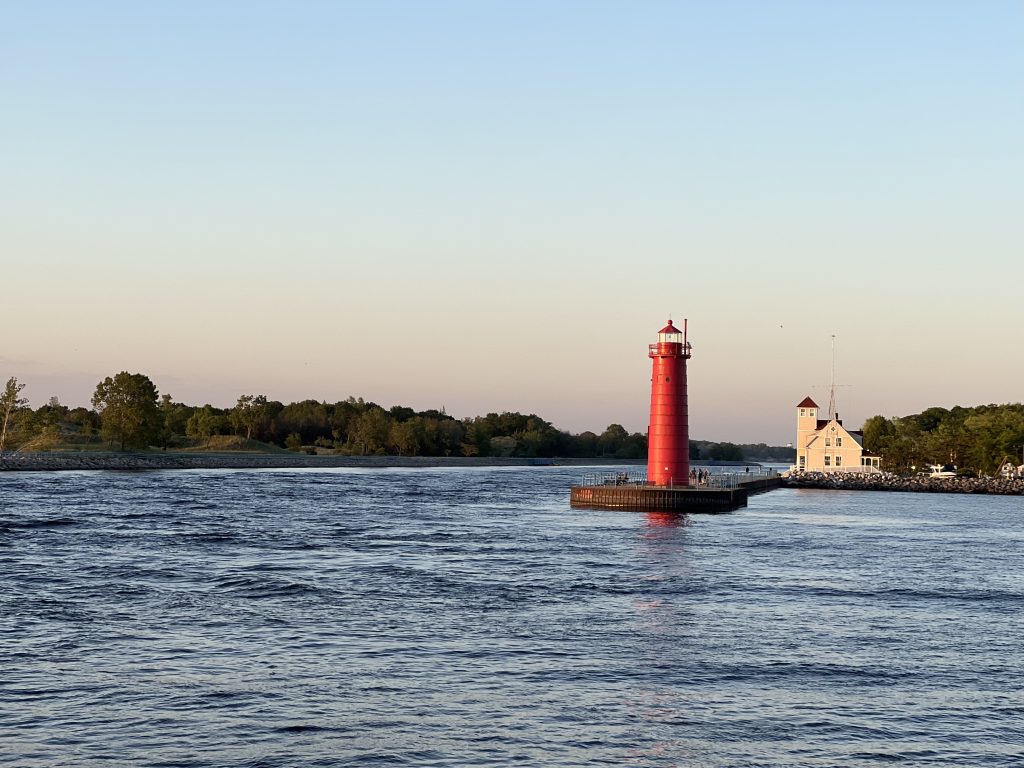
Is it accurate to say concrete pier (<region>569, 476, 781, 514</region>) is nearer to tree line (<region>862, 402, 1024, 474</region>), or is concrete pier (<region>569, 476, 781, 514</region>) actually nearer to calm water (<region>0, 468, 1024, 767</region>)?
calm water (<region>0, 468, 1024, 767</region>)

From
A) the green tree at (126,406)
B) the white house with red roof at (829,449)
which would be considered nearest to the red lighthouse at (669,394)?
the white house with red roof at (829,449)

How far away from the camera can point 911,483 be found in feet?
395

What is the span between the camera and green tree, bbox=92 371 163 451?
159500 mm

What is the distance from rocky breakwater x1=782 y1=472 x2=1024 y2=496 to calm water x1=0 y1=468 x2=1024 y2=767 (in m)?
74.4

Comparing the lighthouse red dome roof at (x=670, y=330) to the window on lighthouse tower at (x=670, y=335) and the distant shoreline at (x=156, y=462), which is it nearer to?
the window on lighthouse tower at (x=670, y=335)

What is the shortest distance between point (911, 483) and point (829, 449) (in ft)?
56.2

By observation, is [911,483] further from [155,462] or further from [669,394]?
[155,462]

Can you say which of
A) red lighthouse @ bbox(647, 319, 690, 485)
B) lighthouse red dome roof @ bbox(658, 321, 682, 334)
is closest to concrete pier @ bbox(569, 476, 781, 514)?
red lighthouse @ bbox(647, 319, 690, 485)

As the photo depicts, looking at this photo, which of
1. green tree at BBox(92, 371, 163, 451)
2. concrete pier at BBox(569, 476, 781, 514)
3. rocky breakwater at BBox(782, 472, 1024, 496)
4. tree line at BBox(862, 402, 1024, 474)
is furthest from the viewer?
green tree at BBox(92, 371, 163, 451)

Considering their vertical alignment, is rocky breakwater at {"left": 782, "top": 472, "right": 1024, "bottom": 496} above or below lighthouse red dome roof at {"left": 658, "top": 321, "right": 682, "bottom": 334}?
below

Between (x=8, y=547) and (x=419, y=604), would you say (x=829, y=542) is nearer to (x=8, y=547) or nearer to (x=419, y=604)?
(x=419, y=604)

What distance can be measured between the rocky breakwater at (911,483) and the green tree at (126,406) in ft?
292

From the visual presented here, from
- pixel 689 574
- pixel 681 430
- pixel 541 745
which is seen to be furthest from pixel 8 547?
pixel 681 430

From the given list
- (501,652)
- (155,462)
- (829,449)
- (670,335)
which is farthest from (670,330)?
(155,462)
